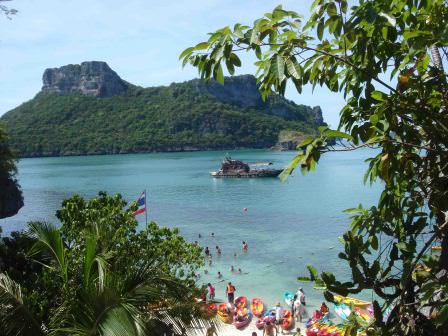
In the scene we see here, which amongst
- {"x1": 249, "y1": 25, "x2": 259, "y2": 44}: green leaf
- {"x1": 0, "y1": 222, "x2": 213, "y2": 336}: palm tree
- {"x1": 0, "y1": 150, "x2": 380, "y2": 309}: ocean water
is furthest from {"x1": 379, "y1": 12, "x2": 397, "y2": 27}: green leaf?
{"x1": 0, "y1": 150, "x2": 380, "y2": 309}: ocean water

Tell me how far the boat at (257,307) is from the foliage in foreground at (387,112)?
49.7 ft

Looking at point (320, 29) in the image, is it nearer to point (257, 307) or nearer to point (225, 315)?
point (225, 315)

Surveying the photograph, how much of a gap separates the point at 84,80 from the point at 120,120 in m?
27.7

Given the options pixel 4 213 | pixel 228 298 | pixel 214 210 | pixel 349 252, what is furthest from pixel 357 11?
pixel 214 210

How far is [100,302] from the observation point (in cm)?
435

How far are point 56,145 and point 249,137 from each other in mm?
72079

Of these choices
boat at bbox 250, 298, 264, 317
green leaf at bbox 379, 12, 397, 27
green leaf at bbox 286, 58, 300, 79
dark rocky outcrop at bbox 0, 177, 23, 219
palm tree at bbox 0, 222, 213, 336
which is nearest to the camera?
green leaf at bbox 379, 12, 397, 27

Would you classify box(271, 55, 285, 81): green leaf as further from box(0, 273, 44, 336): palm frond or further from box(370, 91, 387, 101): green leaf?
box(0, 273, 44, 336): palm frond

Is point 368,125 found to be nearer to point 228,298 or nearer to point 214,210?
point 228,298

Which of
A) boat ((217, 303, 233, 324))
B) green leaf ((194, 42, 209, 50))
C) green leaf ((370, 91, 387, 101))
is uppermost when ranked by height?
green leaf ((194, 42, 209, 50))

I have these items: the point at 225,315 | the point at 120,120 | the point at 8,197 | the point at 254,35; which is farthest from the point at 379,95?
the point at 120,120

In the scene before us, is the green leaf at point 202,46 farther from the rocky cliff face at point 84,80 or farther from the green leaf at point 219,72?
the rocky cliff face at point 84,80

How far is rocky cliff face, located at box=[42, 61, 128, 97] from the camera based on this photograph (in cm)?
18988

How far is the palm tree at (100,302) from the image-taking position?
429 cm
